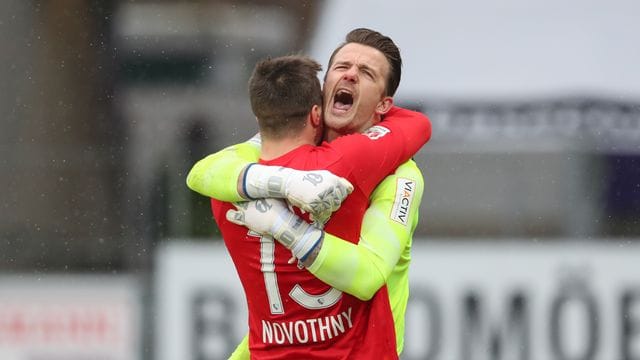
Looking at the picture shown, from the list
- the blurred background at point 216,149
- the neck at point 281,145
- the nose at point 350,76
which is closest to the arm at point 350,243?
the neck at point 281,145

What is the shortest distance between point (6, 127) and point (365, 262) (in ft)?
8.72

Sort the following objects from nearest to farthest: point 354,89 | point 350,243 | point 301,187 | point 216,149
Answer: point 301,187 → point 350,243 → point 354,89 → point 216,149

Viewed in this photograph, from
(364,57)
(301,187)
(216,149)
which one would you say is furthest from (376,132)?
(216,149)

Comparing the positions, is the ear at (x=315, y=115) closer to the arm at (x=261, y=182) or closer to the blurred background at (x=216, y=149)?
the arm at (x=261, y=182)

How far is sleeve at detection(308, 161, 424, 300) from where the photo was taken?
82.9 inches

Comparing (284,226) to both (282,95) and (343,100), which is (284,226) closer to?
(282,95)

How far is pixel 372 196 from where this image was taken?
2.25 meters

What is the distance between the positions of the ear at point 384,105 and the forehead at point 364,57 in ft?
0.17

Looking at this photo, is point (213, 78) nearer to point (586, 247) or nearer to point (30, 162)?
point (30, 162)

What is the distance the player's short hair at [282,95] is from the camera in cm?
216

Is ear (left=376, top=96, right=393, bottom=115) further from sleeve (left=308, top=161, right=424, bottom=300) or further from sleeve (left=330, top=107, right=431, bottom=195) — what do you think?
sleeve (left=308, top=161, right=424, bottom=300)

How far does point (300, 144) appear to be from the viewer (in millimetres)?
2188

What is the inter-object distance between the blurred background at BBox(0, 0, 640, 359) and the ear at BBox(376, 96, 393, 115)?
6.29ft

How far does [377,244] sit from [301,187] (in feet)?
0.74
